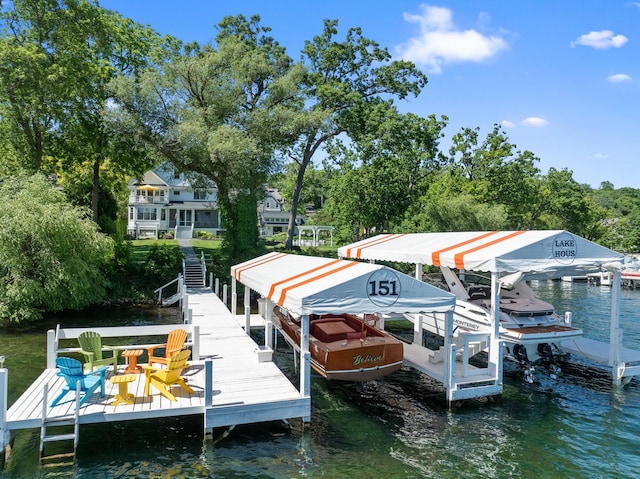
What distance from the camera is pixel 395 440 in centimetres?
1041

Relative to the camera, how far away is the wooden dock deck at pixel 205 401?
930cm

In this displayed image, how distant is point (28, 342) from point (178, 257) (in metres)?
13.3

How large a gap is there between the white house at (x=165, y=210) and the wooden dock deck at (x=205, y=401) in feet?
139

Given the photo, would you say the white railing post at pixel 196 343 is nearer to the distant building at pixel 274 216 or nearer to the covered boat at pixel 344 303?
the covered boat at pixel 344 303

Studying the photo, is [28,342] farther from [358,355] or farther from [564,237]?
[564,237]

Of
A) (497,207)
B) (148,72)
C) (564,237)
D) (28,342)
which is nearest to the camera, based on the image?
(564,237)

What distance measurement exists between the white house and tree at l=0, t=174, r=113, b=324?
99.3 ft

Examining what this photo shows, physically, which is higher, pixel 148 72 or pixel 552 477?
pixel 148 72

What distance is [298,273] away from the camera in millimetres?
12930

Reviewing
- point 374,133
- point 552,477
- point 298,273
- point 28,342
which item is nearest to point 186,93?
point 374,133

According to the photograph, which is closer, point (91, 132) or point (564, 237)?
point (564, 237)

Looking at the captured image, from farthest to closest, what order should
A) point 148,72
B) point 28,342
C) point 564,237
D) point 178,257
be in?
point 178,257 < point 148,72 < point 28,342 < point 564,237

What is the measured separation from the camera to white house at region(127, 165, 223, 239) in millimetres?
54344

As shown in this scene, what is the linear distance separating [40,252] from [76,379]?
1386 cm
